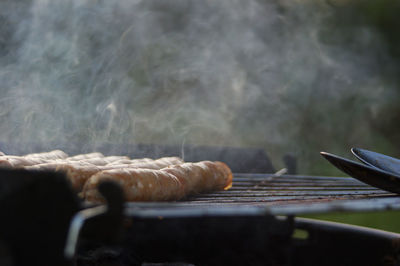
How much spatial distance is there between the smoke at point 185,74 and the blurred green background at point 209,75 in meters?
0.03

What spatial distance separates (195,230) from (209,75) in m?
7.58

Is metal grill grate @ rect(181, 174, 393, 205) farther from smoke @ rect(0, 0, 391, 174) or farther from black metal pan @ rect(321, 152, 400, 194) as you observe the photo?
smoke @ rect(0, 0, 391, 174)

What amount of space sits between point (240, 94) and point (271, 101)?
2324 mm

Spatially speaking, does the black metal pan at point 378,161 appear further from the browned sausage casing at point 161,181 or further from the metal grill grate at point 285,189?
the browned sausage casing at point 161,181

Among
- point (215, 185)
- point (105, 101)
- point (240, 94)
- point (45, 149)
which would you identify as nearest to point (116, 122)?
point (105, 101)

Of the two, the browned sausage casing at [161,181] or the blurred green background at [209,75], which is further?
the blurred green background at [209,75]

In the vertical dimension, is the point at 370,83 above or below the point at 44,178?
above

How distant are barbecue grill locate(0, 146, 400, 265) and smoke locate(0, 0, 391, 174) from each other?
2.06 meters

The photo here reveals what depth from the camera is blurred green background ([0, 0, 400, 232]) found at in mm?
4707

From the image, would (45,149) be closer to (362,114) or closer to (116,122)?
(116,122)

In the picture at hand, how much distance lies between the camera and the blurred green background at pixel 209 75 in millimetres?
4707

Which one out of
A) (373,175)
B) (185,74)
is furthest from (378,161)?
(185,74)

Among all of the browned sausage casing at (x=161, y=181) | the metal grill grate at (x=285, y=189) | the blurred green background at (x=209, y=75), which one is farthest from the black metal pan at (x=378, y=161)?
the blurred green background at (x=209, y=75)

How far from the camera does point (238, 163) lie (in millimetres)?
4465
